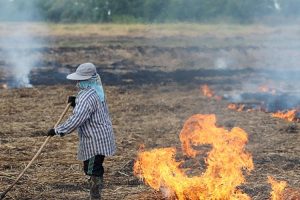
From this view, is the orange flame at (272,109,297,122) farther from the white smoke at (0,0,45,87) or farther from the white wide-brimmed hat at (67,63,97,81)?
the white smoke at (0,0,45,87)

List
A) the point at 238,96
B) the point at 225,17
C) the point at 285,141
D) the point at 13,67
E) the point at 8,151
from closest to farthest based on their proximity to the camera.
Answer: the point at 8,151, the point at 285,141, the point at 238,96, the point at 13,67, the point at 225,17

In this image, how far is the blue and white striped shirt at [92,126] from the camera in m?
6.14

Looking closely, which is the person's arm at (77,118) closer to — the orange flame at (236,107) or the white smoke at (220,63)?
the orange flame at (236,107)

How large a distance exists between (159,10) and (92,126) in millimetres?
23228

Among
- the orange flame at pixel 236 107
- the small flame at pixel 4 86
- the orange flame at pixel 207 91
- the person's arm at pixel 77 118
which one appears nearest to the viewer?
the person's arm at pixel 77 118

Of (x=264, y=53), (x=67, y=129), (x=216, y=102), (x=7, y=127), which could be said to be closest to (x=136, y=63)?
(x=264, y=53)

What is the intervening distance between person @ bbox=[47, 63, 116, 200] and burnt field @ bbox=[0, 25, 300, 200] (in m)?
1.05

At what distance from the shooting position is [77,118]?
20.0ft

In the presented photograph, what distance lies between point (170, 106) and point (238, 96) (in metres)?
3.25

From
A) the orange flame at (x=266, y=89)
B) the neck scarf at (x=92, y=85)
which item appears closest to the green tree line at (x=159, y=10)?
the orange flame at (x=266, y=89)

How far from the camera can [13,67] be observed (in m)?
22.3

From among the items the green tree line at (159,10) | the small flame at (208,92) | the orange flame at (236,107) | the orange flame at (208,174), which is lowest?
the orange flame at (208,174)

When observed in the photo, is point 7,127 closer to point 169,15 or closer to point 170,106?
point 170,106

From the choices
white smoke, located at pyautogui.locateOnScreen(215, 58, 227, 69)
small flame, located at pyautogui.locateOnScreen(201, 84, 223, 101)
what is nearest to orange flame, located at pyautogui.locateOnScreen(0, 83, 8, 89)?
small flame, located at pyautogui.locateOnScreen(201, 84, 223, 101)
